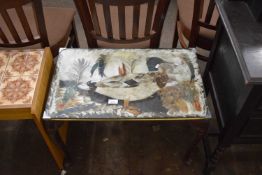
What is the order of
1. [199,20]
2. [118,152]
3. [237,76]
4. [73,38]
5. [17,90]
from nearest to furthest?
[237,76] → [17,90] → [199,20] → [118,152] → [73,38]

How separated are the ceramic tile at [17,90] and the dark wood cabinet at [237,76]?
822 millimetres

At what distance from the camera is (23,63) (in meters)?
1.20

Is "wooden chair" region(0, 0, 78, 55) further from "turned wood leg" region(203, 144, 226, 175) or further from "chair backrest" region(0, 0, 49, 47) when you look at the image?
"turned wood leg" region(203, 144, 226, 175)

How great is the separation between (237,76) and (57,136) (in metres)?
0.81

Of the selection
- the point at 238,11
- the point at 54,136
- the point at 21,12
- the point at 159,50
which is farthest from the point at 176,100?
the point at 21,12

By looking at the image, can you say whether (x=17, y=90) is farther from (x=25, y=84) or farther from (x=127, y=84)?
(x=127, y=84)

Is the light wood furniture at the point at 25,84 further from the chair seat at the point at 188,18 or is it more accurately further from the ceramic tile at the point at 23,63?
the chair seat at the point at 188,18

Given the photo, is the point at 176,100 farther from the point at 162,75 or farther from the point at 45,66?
the point at 45,66

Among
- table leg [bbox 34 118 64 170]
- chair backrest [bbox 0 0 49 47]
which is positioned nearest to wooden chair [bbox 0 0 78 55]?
chair backrest [bbox 0 0 49 47]

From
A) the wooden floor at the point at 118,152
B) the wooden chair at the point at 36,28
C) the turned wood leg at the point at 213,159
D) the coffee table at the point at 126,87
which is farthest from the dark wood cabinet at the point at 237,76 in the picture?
the wooden chair at the point at 36,28

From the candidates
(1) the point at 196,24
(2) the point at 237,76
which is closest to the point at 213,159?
(2) the point at 237,76

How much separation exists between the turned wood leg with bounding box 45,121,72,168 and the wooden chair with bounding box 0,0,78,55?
0.48 meters

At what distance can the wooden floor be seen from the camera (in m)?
1.36

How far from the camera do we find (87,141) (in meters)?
1.48
